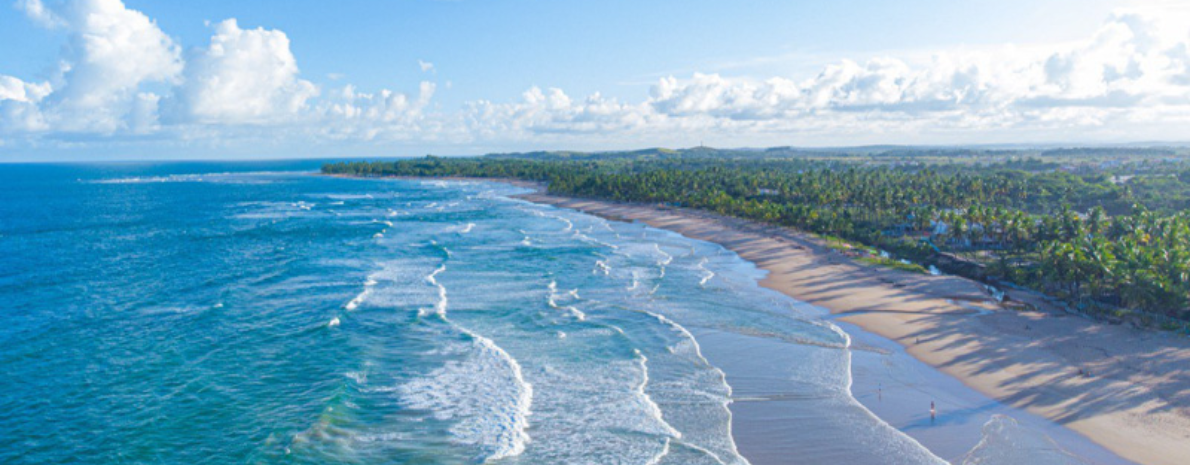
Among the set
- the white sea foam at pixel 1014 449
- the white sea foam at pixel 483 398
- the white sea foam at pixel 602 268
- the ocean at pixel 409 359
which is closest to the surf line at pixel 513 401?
the white sea foam at pixel 483 398

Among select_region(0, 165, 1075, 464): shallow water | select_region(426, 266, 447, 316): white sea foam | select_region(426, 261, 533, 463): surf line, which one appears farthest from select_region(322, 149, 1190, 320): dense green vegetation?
select_region(426, 266, 447, 316): white sea foam

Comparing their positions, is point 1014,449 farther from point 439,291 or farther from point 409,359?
point 439,291

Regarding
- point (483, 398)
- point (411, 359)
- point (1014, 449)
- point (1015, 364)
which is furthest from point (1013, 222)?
point (411, 359)

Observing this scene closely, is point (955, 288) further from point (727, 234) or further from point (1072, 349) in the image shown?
point (727, 234)

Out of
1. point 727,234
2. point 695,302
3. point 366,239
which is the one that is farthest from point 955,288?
point 366,239

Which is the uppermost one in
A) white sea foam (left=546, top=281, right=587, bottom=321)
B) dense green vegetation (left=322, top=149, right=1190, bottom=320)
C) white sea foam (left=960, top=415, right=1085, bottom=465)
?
dense green vegetation (left=322, top=149, right=1190, bottom=320)

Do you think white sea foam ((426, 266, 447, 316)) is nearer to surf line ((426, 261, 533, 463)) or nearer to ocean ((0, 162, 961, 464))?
surf line ((426, 261, 533, 463))
